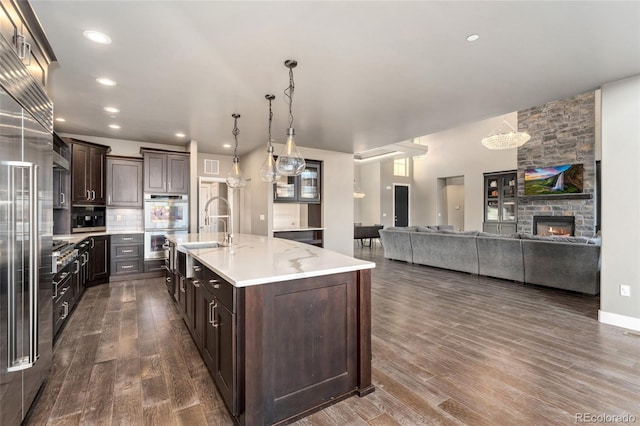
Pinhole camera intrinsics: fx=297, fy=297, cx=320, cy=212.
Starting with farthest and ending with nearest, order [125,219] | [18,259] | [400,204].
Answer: [400,204]
[125,219]
[18,259]

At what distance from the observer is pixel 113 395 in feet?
6.66

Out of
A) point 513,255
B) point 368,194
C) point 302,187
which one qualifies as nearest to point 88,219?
point 302,187

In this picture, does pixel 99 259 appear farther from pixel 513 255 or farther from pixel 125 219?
pixel 513 255

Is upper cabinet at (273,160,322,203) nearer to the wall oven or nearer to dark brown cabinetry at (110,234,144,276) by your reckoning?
the wall oven

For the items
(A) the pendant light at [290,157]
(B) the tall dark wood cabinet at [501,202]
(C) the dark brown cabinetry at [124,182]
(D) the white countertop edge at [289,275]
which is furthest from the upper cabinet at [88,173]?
(B) the tall dark wood cabinet at [501,202]

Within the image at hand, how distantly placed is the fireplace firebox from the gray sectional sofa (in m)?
3.80

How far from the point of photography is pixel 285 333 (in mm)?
1768

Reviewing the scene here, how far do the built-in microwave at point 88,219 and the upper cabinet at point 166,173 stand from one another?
948 mm

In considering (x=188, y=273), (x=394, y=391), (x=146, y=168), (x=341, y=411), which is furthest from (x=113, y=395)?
(x=146, y=168)

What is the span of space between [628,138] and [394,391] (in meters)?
3.54

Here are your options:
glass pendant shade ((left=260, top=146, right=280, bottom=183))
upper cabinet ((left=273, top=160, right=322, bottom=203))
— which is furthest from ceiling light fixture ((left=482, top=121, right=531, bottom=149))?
glass pendant shade ((left=260, top=146, right=280, bottom=183))

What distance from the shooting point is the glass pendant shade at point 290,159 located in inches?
116

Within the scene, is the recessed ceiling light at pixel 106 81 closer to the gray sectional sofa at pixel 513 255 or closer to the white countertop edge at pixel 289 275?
the white countertop edge at pixel 289 275

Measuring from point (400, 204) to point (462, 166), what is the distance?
111 inches
